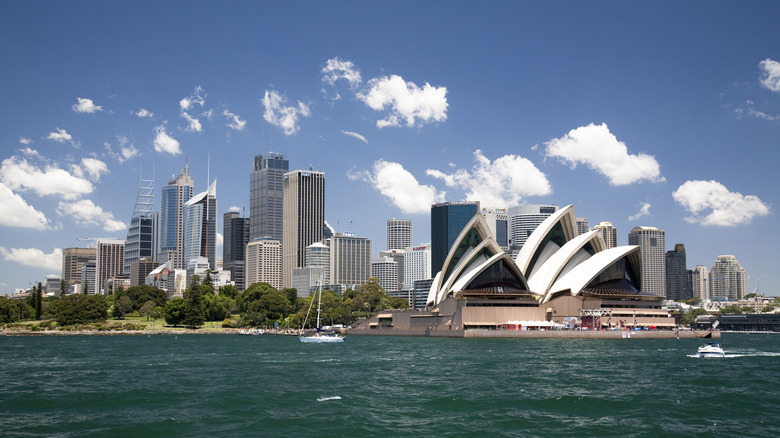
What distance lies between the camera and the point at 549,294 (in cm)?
12019

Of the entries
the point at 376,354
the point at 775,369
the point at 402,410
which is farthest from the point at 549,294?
the point at 402,410

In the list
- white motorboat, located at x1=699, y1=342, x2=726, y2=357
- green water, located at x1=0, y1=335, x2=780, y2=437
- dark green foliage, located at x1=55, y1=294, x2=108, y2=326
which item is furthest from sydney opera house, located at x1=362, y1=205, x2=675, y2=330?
dark green foliage, located at x1=55, y1=294, x2=108, y2=326

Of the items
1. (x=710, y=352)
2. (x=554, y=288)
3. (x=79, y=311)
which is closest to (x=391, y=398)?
(x=710, y=352)

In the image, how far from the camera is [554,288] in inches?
4742

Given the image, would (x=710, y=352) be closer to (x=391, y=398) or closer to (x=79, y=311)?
(x=391, y=398)

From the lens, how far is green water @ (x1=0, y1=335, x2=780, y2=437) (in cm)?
2966

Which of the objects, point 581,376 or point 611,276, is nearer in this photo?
point 581,376

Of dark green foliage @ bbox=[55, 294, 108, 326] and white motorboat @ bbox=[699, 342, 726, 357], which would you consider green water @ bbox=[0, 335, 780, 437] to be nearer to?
white motorboat @ bbox=[699, 342, 726, 357]

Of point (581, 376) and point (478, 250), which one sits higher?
point (478, 250)

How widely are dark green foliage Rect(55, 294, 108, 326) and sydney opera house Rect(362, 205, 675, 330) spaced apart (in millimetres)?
64566

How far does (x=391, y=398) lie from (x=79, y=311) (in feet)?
387

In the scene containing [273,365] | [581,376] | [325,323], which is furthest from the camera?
[325,323]

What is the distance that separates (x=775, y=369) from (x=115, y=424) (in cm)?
4647

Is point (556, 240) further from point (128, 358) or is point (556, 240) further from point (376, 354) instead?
point (128, 358)
